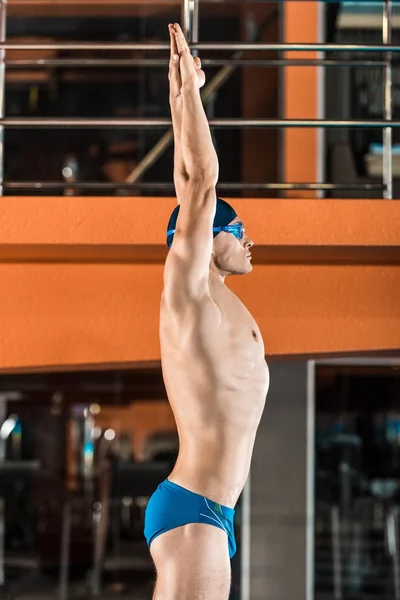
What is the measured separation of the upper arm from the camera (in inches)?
117

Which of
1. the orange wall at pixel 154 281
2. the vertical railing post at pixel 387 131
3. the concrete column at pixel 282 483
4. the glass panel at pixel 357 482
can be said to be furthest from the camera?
the glass panel at pixel 357 482

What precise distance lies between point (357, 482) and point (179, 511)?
14719 millimetres

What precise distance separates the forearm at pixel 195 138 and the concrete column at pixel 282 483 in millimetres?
5193

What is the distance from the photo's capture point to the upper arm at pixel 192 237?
298 centimetres

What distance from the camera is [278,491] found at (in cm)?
831

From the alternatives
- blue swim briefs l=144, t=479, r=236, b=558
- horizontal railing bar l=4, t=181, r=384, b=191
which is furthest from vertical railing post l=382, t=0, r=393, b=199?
blue swim briefs l=144, t=479, r=236, b=558

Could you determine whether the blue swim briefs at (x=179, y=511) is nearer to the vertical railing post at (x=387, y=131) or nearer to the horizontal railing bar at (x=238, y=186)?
the horizontal railing bar at (x=238, y=186)

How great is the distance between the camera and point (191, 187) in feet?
9.89

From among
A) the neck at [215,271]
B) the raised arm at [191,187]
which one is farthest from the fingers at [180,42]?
the neck at [215,271]

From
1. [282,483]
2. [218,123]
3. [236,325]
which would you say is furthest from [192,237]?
[282,483]

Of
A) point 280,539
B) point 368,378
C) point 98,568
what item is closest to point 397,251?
point 280,539

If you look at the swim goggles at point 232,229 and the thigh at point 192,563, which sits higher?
the swim goggles at point 232,229

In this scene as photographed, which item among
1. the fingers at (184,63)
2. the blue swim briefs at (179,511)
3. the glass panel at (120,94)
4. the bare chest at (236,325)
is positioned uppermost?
the glass panel at (120,94)

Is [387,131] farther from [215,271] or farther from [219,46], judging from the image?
[215,271]
